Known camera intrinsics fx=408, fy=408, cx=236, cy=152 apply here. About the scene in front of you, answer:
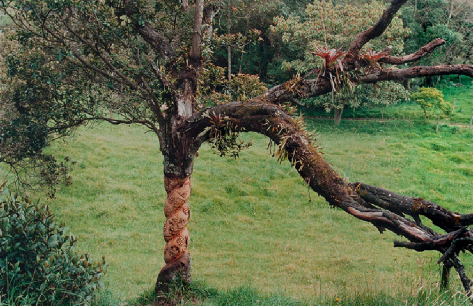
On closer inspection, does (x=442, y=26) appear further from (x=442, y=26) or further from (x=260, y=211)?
(x=260, y=211)

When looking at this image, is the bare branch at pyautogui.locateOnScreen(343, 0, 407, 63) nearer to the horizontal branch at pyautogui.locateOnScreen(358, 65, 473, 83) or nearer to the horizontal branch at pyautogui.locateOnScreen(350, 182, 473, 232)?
the horizontal branch at pyautogui.locateOnScreen(358, 65, 473, 83)

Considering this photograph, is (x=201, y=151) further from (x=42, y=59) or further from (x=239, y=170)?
(x=42, y=59)

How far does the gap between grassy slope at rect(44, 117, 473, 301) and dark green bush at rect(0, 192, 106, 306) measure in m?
3.21

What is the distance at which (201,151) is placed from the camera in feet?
65.0

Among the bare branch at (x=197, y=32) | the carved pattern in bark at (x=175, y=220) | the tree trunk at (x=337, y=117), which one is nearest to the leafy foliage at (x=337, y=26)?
the tree trunk at (x=337, y=117)

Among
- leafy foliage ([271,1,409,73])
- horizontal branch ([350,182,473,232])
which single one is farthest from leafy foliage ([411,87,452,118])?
horizontal branch ([350,182,473,232])

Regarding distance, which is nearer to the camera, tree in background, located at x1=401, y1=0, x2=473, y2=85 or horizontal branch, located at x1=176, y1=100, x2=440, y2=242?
horizontal branch, located at x1=176, y1=100, x2=440, y2=242

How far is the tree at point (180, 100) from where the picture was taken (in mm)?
5215

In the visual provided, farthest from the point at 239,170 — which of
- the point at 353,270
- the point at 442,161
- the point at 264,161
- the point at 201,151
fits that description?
the point at 442,161

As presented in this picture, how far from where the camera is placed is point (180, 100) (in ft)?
24.1

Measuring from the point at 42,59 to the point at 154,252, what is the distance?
20.1ft

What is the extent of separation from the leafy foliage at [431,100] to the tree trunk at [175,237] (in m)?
17.1

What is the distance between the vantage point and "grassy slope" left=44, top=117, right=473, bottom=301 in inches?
412

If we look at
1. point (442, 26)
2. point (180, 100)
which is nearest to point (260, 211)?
point (180, 100)
